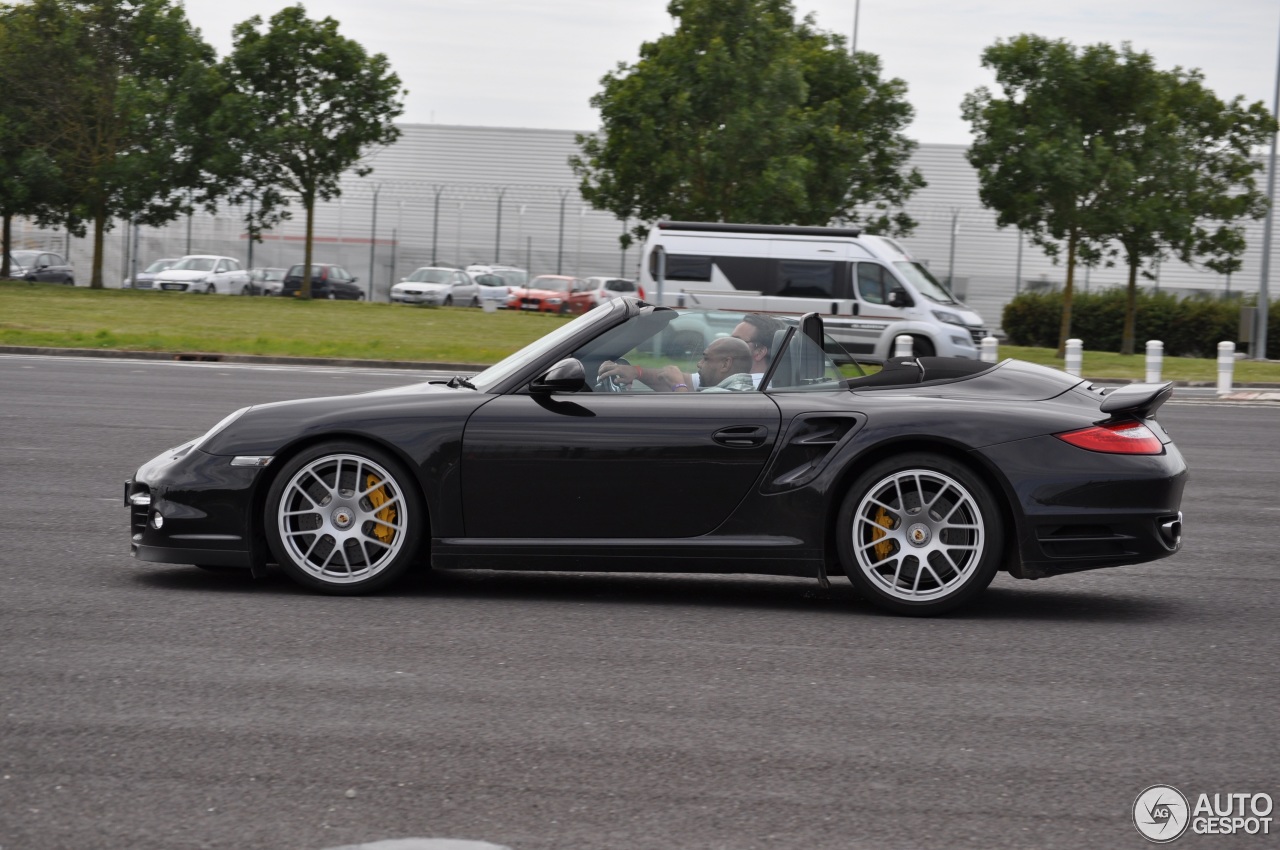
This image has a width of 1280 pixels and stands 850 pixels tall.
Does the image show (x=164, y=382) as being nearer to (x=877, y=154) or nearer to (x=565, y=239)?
(x=877, y=154)

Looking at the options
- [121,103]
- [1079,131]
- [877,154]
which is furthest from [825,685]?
[121,103]

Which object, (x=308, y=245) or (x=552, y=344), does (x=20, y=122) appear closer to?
(x=308, y=245)

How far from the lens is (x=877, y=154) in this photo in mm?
39812

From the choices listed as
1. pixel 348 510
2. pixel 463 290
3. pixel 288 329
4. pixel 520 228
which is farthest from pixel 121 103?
pixel 348 510

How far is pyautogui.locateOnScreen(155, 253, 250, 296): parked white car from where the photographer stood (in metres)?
48.3

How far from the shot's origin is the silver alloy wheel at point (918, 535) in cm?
591

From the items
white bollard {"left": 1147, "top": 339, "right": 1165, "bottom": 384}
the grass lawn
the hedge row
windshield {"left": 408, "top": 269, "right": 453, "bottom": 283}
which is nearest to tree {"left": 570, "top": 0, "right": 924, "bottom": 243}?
the grass lawn

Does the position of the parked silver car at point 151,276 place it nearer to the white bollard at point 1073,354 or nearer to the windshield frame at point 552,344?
the white bollard at point 1073,354

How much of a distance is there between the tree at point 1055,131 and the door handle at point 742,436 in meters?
27.2

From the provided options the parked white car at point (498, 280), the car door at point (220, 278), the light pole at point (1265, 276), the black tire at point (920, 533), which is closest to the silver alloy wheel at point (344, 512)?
the black tire at point (920, 533)

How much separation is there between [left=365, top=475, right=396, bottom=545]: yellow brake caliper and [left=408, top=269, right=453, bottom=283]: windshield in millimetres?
43140

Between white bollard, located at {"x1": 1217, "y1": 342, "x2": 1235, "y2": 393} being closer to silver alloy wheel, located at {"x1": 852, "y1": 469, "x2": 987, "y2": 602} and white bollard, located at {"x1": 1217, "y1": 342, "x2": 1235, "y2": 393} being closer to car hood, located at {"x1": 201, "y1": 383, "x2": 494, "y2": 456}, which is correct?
silver alloy wheel, located at {"x1": 852, "y1": 469, "x2": 987, "y2": 602}

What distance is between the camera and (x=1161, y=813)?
3744 mm

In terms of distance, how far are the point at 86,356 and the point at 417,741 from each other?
21481mm
